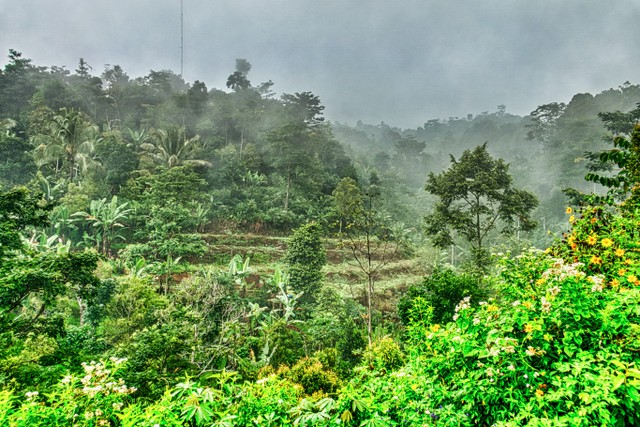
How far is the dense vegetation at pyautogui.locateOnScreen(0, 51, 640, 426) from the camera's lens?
1906mm

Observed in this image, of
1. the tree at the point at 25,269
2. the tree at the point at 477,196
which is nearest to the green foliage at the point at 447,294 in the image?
the tree at the point at 477,196

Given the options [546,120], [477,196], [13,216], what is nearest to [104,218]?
[13,216]

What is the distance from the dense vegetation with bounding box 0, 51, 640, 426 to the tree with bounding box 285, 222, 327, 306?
8cm

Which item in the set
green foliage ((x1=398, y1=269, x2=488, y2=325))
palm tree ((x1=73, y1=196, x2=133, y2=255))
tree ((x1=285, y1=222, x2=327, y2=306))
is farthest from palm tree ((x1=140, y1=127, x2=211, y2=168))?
green foliage ((x1=398, y1=269, x2=488, y2=325))

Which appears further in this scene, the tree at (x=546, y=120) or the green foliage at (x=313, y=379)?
the tree at (x=546, y=120)

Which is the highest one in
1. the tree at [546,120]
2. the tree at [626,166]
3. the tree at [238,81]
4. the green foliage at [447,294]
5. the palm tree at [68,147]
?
the tree at [238,81]

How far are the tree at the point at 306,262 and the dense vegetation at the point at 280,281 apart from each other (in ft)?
0.26

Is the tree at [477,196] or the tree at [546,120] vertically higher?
the tree at [546,120]

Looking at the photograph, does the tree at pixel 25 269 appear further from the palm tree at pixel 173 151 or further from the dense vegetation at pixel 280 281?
the palm tree at pixel 173 151

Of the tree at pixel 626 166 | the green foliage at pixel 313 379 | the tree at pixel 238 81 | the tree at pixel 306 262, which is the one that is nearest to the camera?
the tree at pixel 626 166

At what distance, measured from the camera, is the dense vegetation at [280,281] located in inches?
75.0

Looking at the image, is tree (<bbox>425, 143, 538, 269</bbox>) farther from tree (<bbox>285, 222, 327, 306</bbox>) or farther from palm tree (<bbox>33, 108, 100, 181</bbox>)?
palm tree (<bbox>33, 108, 100, 181</bbox>)

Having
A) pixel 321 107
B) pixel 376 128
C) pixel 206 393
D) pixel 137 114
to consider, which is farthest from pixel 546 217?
pixel 376 128

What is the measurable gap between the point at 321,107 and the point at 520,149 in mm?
40447
